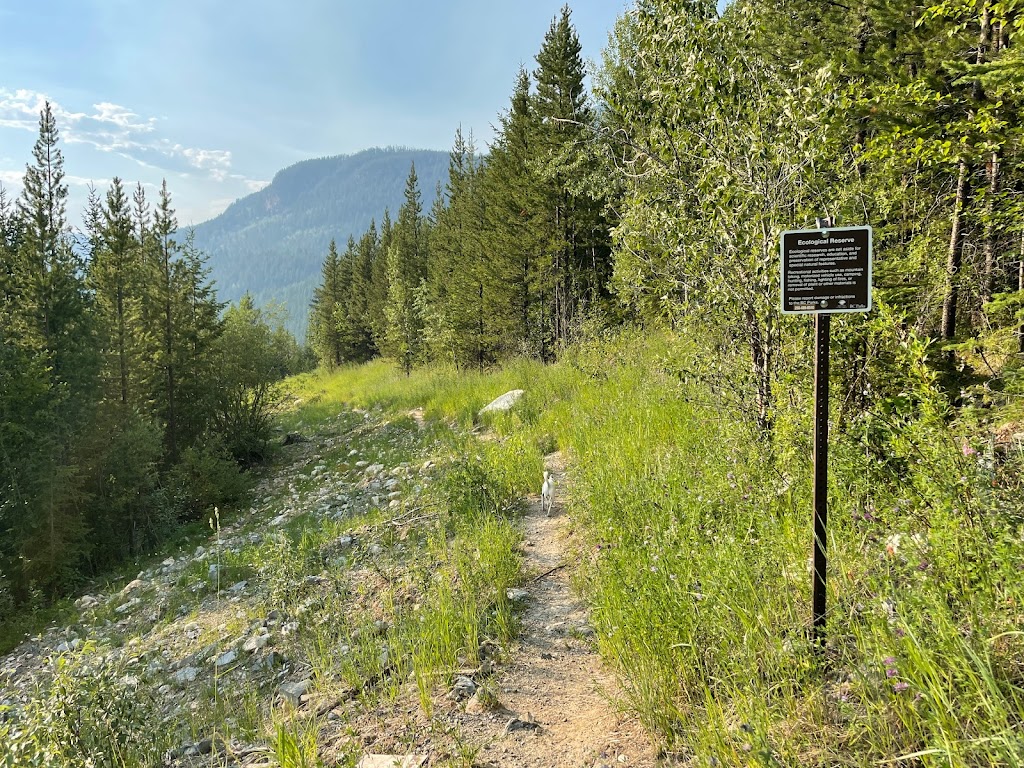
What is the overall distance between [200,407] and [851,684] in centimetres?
1700

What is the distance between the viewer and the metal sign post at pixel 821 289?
7.69 feet

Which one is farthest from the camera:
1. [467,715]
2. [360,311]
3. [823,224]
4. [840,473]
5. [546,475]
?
[360,311]

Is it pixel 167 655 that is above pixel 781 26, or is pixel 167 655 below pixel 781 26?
below

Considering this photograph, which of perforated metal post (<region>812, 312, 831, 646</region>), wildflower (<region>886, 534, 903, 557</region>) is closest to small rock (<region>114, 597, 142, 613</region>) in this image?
perforated metal post (<region>812, 312, 831, 646</region>)

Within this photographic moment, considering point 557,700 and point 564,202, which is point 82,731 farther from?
point 564,202

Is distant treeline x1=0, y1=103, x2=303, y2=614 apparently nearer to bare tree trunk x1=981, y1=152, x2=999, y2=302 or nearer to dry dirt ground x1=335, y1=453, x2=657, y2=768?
dry dirt ground x1=335, y1=453, x2=657, y2=768

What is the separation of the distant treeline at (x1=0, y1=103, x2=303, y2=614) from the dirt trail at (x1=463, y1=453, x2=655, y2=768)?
31.7 ft

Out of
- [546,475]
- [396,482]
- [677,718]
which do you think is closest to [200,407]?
[396,482]

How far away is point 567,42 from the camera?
18.8m

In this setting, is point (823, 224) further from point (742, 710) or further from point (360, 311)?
point (360, 311)

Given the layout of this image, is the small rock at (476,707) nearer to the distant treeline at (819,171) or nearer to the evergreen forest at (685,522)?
the evergreen forest at (685,522)

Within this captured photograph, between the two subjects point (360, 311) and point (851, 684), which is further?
point (360, 311)

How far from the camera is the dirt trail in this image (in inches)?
104

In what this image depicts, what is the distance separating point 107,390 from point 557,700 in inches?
570
